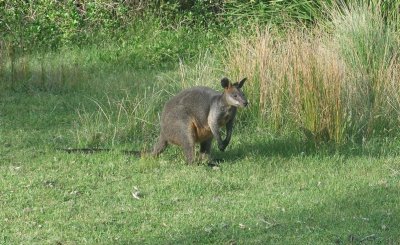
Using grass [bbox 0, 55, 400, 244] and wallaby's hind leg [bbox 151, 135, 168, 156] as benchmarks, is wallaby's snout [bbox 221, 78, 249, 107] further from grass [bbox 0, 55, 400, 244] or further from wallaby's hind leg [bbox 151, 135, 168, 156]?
wallaby's hind leg [bbox 151, 135, 168, 156]

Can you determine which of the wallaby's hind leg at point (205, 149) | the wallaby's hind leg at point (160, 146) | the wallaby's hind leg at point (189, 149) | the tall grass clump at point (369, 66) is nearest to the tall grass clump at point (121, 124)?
the wallaby's hind leg at point (160, 146)

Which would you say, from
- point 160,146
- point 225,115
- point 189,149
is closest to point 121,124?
point 160,146

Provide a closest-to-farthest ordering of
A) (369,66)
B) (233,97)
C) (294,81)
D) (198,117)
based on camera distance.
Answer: (233,97) < (198,117) < (294,81) < (369,66)

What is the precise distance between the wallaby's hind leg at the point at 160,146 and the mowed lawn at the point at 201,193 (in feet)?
0.60

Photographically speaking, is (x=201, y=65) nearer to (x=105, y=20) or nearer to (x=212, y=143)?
(x=212, y=143)

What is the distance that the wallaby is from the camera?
28.7ft

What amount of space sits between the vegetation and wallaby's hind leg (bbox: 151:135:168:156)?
0.41 feet

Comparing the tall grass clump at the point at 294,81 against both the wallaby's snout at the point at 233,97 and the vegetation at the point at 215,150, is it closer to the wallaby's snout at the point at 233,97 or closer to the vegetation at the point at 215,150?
the vegetation at the point at 215,150

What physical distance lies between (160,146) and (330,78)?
1.89 m

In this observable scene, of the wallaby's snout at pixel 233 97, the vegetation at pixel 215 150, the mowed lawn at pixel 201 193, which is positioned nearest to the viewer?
the mowed lawn at pixel 201 193

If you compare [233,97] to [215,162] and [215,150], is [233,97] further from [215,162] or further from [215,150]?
[215,150]

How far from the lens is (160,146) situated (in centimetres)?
900

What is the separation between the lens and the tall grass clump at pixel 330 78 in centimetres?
930

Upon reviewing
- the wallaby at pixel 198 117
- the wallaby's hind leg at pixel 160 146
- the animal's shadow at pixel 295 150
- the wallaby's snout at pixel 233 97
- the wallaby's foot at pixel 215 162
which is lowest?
the wallaby's foot at pixel 215 162
